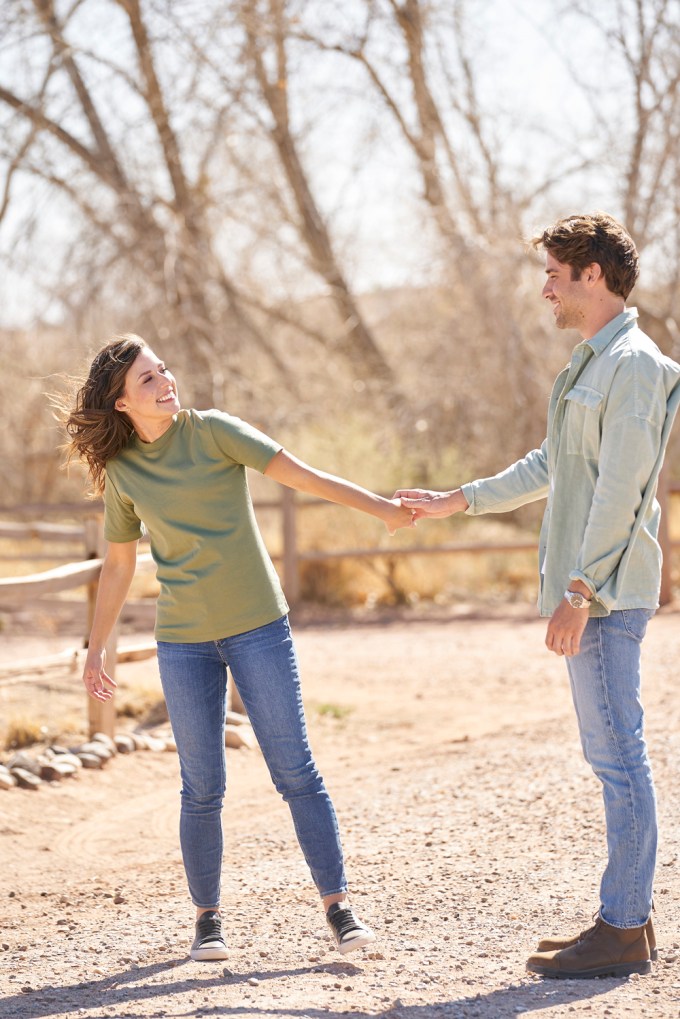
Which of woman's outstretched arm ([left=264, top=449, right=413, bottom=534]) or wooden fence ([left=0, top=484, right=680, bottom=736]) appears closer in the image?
woman's outstretched arm ([left=264, top=449, right=413, bottom=534])

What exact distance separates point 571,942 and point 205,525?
4.92 ft

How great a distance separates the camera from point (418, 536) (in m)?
13.7

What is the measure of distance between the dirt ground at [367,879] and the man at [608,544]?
0.21m

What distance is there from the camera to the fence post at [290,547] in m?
12.9

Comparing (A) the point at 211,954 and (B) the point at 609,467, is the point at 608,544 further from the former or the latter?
(A) the point at 211,954

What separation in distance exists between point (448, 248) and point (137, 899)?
12.3 meters

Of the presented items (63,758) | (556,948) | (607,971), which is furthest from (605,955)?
(63,758)

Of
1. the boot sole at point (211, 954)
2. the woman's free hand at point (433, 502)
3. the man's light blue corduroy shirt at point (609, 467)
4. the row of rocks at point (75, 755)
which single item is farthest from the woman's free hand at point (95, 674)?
the row of rocks at point (75, 755)

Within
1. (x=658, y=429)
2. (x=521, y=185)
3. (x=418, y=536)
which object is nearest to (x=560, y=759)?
(x=658, y=429)

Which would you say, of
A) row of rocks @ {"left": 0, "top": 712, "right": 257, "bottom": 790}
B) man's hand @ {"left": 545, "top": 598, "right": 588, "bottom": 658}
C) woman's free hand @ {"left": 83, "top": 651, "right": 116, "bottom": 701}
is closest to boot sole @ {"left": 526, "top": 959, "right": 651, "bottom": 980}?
man's hand @ {"left": 545, "top": 598, "right": 588, "bottom": 658}

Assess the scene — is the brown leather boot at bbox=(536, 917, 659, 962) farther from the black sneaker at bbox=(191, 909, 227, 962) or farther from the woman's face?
the woman's face

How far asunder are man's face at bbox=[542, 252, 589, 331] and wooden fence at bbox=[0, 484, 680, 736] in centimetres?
398

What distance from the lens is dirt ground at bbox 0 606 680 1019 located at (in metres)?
3.20

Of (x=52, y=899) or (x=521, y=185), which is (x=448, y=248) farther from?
(x=52, y=899)
